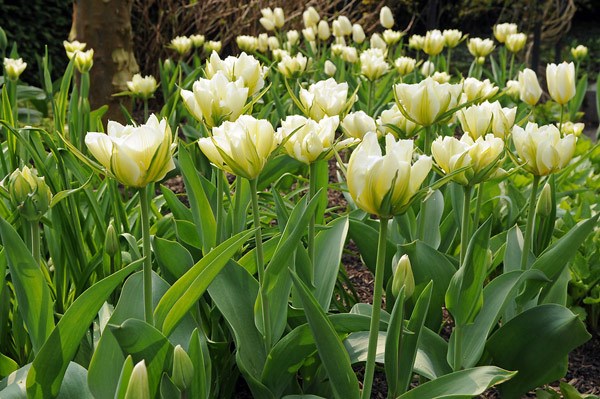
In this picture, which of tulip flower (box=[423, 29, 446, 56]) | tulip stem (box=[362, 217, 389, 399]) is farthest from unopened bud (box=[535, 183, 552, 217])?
tulip flower (box=[423, 29, 446, 56])

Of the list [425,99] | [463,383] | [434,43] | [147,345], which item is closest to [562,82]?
[425,99]

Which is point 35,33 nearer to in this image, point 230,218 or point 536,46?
point 536,46

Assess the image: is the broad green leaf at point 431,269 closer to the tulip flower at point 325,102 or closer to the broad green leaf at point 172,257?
the tulip flower at point 325,102

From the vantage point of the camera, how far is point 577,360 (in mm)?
2053

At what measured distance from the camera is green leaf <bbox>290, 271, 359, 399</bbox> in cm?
120

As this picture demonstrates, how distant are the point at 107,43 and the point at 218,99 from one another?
240 cm

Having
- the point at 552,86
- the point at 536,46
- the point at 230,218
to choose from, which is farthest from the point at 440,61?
the point at 230,218

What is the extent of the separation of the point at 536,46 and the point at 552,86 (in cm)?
378

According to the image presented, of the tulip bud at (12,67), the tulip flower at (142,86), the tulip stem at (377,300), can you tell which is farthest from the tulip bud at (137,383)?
the tulip flower at (142,86)

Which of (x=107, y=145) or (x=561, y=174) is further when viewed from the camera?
(x=561, y=174)

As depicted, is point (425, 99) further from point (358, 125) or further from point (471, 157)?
point (471, 157)

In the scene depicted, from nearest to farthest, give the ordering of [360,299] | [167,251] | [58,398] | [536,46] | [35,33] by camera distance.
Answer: [58,398] < [167,251] < [360,299] < [536,46] < [35,33]

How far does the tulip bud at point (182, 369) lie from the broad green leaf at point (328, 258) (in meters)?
0.51

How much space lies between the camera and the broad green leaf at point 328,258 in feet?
5.17
